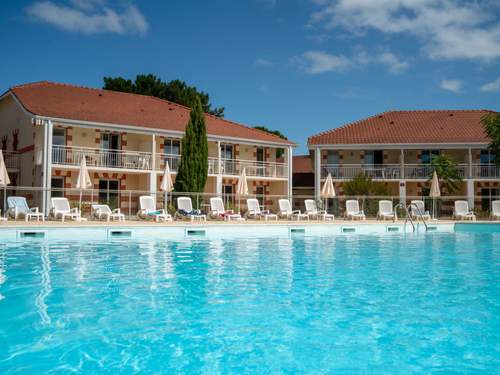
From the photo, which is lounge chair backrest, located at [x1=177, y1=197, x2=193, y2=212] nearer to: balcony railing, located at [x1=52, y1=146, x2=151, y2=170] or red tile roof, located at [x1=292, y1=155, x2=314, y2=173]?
balcony railing, located at [x1=52, y1=146, x2=151, y2=170]

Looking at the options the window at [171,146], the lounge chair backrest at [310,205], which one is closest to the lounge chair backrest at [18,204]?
the window at [171,146]

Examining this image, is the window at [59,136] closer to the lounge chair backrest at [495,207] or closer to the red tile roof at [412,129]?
the red tile roof at [412,129]

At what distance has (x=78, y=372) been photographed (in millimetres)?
3951

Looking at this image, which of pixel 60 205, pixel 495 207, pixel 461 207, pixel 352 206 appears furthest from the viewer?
pixel 461 207

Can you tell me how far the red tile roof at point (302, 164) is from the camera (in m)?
43.5

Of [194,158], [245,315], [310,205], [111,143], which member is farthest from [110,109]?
[245,315]

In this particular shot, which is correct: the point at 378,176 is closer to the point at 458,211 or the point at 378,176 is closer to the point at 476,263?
the point at 458,211

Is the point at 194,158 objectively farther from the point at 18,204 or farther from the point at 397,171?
the point at 397,171

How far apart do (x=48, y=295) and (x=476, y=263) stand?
8.34 meters

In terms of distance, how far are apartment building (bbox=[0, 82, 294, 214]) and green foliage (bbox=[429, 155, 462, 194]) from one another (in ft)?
28.3

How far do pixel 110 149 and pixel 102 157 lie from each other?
581 millimetres

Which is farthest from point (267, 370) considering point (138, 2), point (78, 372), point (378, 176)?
point (378, 176)

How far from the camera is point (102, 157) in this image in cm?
2591

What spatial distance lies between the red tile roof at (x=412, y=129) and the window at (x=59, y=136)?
48.3 feet
